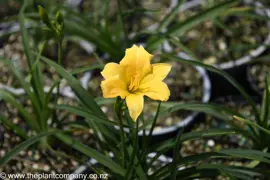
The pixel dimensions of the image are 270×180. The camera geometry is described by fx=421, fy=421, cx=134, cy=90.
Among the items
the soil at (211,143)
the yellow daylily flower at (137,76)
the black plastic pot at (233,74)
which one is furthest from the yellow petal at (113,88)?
the black plastic pot at (233,74)

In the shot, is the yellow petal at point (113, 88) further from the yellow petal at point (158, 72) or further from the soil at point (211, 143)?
the soil at point (211, 143)

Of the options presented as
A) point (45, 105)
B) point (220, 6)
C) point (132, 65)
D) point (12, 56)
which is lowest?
point (132, 65)

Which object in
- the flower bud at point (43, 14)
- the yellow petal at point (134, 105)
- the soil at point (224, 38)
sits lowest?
the yellow petal at point (134, 105)

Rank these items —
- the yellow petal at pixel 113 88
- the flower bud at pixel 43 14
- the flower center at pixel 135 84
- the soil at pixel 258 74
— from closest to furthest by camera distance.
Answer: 1. the yellow petal at pixel 113 88
2. the flower center at pixel 135 84
3. the flower bud at pixel 43 14
4. the soil at pixel 258 74

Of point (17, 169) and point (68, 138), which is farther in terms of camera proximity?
point (17, 169)

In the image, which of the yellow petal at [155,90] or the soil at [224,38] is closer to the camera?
the yellow petal at [155,90]

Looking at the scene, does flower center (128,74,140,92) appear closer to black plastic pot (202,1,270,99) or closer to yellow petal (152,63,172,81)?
yellow petal (152,63,172,81)

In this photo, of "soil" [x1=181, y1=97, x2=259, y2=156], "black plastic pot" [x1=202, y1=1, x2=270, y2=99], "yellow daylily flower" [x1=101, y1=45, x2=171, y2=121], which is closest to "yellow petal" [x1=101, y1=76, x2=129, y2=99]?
"yellow daylily flower" [x1=101, y1=45, x2=171, y2=121]

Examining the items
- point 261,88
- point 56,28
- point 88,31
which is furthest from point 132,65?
point 261,88

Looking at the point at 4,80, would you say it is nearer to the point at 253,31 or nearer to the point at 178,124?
the point at 178,124
